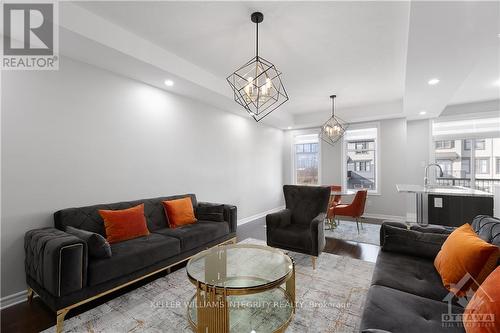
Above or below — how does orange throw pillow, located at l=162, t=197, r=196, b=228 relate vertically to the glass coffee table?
above

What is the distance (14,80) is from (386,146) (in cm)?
696

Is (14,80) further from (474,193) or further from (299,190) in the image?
(474,193)

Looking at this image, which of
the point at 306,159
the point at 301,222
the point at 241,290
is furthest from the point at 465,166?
the point at 241,290

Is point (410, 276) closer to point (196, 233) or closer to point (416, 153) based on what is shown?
point (196, 233)

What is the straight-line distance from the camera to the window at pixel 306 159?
280 inches

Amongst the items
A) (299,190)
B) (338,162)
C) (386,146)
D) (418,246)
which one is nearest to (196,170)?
(299,190)

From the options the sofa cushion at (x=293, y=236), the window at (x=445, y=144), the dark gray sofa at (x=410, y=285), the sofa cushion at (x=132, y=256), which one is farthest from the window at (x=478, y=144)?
the sofa cushion at (x=132, y=256)

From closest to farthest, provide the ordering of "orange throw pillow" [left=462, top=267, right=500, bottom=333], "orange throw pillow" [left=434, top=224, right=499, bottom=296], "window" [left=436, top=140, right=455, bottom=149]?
"orange throw pillow" [left=462, top=267, right=500, bottom=333]
"orange throw pillow" [left=434, top=224, right=499, bottom=296]
"window" [left=436, top=140, right=455, bottom=149]

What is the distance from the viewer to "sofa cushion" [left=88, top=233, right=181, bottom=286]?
2.09m

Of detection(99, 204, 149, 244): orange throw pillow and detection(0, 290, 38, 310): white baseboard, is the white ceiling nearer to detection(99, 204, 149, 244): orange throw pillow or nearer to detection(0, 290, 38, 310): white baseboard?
detection(99, 204, 149, 244): orange throw pillow

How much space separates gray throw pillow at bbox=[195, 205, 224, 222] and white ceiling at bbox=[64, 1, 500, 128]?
76.6 inches

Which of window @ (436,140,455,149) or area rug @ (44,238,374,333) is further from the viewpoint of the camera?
window @ (436,140,455,149)

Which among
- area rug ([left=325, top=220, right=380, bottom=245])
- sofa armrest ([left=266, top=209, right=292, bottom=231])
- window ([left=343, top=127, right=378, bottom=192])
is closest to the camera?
sofa armrest ([left=266, top=209, right=292, bottom=231])

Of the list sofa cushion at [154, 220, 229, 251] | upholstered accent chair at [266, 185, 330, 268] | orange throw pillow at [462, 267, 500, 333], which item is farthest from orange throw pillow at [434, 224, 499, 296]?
sofa cushion at [154, 220, 229, 251]
